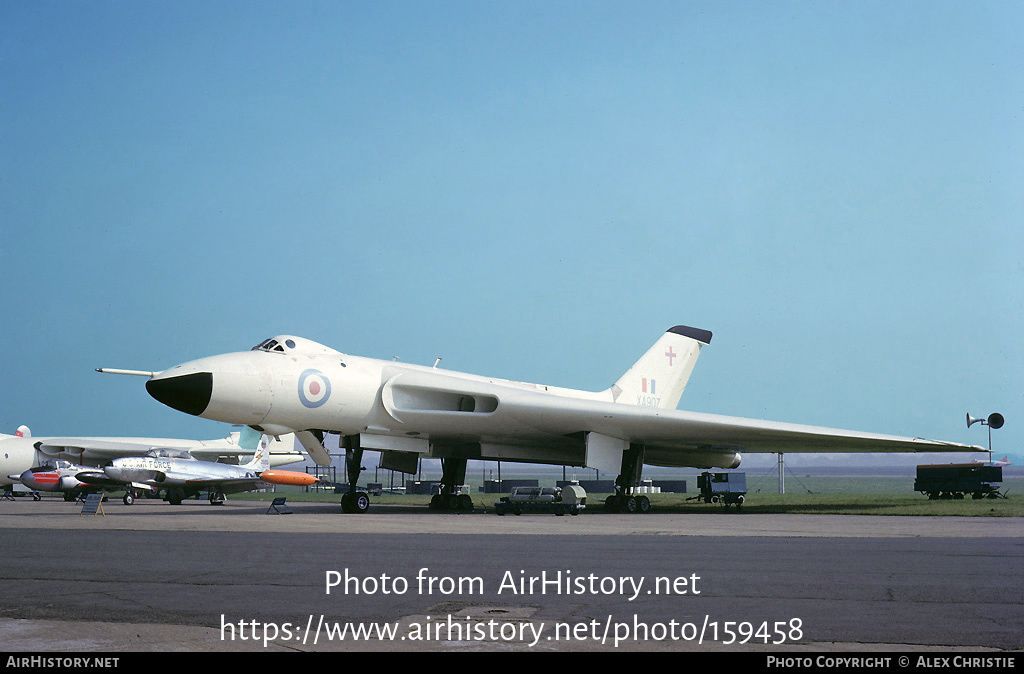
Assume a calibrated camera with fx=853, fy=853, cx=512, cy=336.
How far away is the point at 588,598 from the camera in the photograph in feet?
20.5

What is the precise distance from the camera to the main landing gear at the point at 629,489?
22.0 metres

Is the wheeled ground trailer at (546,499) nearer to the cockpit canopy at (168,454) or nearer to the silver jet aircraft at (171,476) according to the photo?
the silver jet aircraft at (171,476)

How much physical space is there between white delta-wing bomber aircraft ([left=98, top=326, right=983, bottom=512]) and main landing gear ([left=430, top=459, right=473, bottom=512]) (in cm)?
3

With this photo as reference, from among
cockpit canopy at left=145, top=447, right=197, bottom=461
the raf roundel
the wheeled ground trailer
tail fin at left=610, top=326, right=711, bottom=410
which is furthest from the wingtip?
cockpit canopy at left=145, top=447, right=197, bottom=461

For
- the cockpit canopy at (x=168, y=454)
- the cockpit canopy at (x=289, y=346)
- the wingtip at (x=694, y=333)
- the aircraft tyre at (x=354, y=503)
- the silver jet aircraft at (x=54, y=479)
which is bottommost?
the silver jet aircraft at (x=54, y=479)

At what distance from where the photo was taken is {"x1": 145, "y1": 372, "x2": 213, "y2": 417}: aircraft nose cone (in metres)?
17.3

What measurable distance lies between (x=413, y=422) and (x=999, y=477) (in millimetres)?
21231

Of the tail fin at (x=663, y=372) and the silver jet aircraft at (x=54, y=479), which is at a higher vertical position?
the tail fin at (x=663, y=372)

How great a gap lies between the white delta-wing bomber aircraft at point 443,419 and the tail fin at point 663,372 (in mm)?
965

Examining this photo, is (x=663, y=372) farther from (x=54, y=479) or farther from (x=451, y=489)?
(x=54, y=479)

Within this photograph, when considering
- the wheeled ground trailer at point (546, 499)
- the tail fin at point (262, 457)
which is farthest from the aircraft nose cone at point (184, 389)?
the tail fin at point (262, 457)

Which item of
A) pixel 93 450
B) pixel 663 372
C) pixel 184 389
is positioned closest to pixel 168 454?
pixel 93 450
